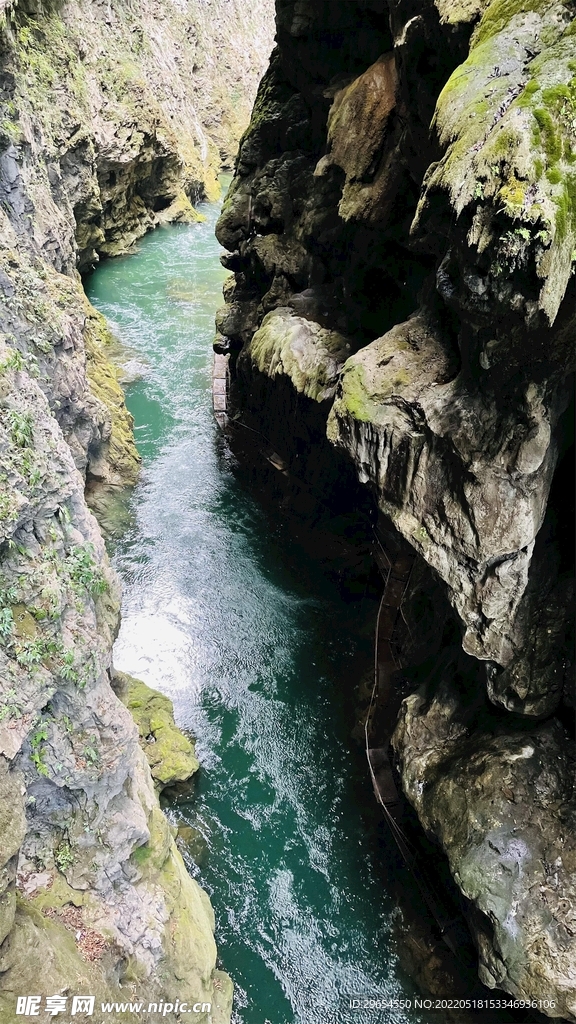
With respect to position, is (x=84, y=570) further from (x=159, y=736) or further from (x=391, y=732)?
(x=391, y=732)

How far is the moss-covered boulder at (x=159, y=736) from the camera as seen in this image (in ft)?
30.1

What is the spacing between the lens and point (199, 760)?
10.0 meters

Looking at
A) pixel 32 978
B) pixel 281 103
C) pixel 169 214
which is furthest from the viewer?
pixel 169 214

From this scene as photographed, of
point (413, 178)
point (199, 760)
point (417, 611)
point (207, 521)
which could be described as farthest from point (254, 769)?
point (413, 178)

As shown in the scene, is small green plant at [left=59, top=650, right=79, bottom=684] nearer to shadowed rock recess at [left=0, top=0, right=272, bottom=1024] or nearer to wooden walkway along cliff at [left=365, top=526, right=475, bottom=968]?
shadowed rock recess at [left=0, top=0, right=272, bottom=1024]

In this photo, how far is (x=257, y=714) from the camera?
35.8ft

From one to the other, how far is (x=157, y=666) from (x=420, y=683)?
5118mm

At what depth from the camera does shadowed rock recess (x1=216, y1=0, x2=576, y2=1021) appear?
535cm

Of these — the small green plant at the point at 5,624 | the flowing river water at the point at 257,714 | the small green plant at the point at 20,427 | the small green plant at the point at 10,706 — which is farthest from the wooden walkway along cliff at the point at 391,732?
the small green plant at the point at 5,624

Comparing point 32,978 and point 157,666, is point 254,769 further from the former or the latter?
point 32,978

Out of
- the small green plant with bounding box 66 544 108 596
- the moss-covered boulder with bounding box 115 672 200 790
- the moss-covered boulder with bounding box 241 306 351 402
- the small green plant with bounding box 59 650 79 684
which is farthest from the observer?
the moss-covered boulder with bounding box 241 306 351 402

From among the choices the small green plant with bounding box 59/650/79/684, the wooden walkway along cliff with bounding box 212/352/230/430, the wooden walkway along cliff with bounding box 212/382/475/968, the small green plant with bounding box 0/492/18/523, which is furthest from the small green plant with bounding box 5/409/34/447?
the wooden walkway along cliff with bounding box 212/352/230/430

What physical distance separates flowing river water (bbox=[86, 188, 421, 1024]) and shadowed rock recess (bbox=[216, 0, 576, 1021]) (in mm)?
1887

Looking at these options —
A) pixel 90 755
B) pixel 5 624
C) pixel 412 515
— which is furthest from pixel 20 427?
pixel 412 515
